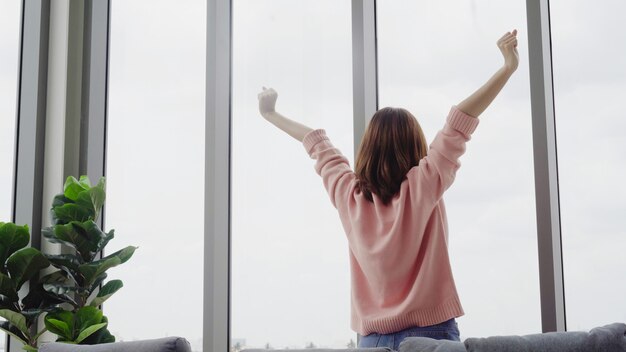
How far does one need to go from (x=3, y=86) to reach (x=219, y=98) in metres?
1.06

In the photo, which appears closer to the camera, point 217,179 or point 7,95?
point 217,179

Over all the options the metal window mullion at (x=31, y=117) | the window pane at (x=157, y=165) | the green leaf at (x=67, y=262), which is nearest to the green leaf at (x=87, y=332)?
the green leaf at (x=67, y=262)

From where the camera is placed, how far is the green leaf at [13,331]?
9.92 ft

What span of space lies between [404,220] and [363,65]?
99 centimetres

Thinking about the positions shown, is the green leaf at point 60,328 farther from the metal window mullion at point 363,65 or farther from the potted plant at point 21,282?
the metal window mullion at point 363,65

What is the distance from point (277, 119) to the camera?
2703mm

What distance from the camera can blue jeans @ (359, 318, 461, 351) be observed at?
7.04 ft

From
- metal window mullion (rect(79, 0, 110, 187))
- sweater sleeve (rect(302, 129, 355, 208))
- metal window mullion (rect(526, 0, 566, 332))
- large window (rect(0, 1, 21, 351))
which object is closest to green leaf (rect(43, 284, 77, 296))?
metal window mullion (rect(79, 0, 110, 187))

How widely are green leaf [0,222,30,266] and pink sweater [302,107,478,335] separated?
1521 millimetres

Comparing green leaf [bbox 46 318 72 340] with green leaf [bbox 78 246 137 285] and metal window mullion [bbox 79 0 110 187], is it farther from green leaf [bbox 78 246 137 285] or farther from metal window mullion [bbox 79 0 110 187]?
metal window mullion [bbox 79 0 110 187]

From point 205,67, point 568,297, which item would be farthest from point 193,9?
point 568,297

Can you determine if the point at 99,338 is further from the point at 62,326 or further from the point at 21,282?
the point at 21,282

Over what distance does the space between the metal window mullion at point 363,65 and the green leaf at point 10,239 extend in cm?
141

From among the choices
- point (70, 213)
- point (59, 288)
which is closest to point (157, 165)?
point (70, 213)
